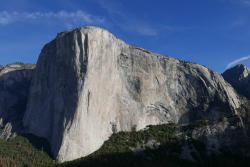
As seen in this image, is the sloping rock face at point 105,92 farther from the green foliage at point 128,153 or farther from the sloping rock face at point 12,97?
the sloping rock face at point 12,97

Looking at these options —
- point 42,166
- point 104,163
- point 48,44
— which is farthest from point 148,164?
point 48,44

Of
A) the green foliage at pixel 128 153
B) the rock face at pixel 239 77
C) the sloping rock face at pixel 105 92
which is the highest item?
the rock face at pixel 239 77

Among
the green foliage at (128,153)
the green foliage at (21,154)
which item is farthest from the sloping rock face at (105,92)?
the green foliage at (21,154)

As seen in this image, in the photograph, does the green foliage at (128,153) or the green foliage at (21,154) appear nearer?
the green foliage at (128,153)

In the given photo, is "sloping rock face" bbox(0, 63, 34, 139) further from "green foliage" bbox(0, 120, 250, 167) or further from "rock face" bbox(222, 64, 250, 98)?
"rock face" bbox(222, 64, 250, 98)

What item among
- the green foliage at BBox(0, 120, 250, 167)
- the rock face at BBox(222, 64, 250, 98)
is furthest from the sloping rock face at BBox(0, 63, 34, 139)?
the rock face at BBox(222, 64, 250, 98)

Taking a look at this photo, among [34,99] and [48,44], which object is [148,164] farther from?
[48,44]
